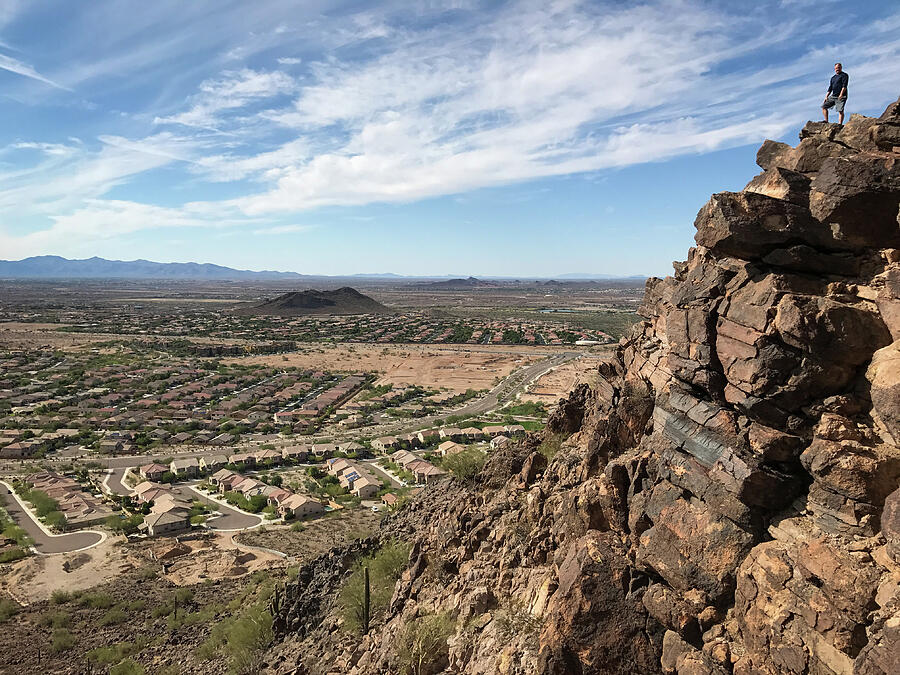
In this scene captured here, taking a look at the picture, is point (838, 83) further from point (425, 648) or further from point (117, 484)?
point (117, 484)

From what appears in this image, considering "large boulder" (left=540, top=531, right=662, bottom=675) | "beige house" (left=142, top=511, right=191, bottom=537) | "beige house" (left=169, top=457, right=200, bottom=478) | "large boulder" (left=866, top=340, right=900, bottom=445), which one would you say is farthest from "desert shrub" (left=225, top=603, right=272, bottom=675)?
"beige house" (left=169, top=457, right=200, bottom=478)

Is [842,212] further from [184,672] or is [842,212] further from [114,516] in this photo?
[114,516]

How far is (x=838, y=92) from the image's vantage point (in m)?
13.5

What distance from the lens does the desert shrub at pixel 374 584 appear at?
20.6m

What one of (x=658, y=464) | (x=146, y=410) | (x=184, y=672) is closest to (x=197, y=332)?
(x=146, y=410)

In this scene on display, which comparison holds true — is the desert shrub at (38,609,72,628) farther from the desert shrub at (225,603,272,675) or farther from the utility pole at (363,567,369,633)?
the utility pole at (363,567,369,633)

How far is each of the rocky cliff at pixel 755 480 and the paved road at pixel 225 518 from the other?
3558 centimetres

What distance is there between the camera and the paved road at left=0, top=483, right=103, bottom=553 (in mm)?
40875

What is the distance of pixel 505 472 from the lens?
21938 millimetres

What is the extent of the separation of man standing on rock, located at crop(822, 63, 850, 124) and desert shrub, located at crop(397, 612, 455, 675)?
714 inches

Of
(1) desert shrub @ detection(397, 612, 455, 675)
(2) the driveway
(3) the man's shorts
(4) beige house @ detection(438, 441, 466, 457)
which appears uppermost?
(3) the man's shorts

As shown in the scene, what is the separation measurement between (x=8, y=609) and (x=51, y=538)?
1304 cm

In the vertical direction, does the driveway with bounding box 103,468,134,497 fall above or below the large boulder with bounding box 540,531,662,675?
below

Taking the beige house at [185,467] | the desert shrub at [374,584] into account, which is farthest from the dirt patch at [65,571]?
the desert shrub at [374,584]
